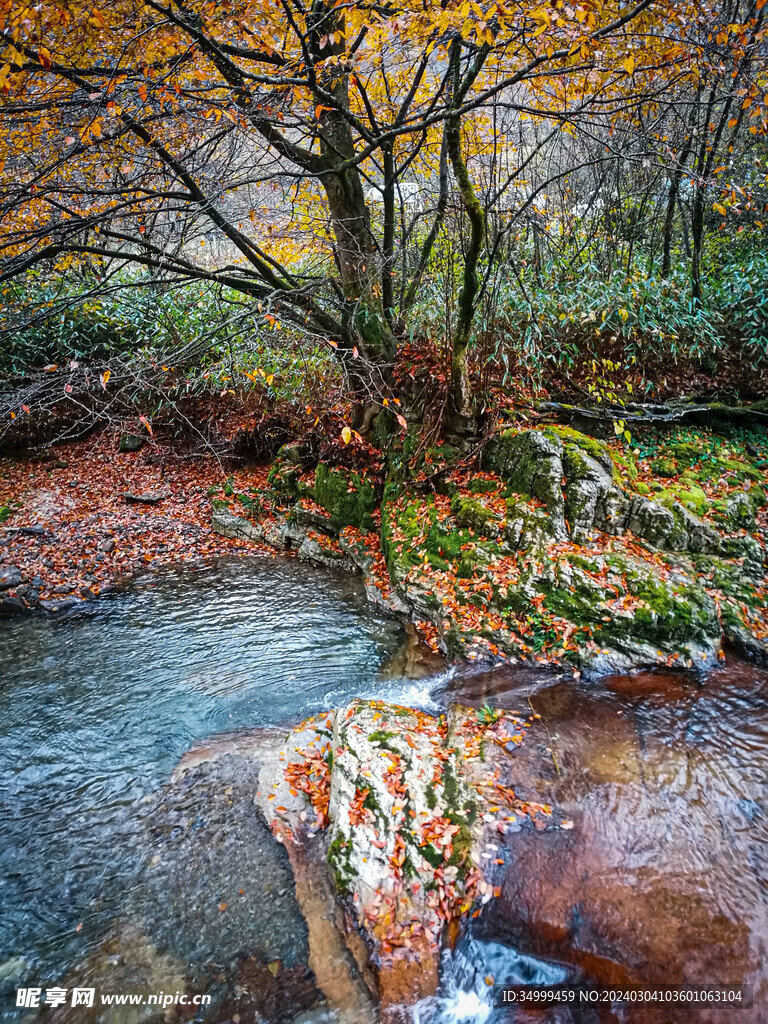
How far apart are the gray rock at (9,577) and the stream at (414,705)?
3.03 feet

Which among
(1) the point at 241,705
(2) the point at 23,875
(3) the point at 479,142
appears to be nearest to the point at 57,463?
(1) the point at 241,705

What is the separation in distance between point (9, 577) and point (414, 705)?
22.7ft

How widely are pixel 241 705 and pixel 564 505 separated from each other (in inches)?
185

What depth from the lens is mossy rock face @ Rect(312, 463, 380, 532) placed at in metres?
9.06

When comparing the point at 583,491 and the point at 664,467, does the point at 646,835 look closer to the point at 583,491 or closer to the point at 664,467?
the point at 583,491

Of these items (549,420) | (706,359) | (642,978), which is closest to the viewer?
(642,978)

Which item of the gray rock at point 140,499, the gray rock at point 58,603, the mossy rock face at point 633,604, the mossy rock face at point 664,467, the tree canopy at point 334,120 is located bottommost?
the gray rock at point 58,603

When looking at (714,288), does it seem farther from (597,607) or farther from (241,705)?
(241,705)

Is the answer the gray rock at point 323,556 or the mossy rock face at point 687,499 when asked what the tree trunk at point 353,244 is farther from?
the mossy rock face at point 687,499

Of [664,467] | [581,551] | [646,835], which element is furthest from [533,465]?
Answer: [646,835]

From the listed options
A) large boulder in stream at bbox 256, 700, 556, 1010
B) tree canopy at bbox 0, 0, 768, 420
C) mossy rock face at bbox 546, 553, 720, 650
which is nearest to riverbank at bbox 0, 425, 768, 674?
mossy rock face at bbox 546, 553, 720, 650

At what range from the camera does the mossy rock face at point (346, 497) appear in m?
9.06

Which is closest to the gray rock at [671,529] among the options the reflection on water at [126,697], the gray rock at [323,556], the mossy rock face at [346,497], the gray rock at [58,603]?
the reflection on water at [126,697]

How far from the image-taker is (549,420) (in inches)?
309
